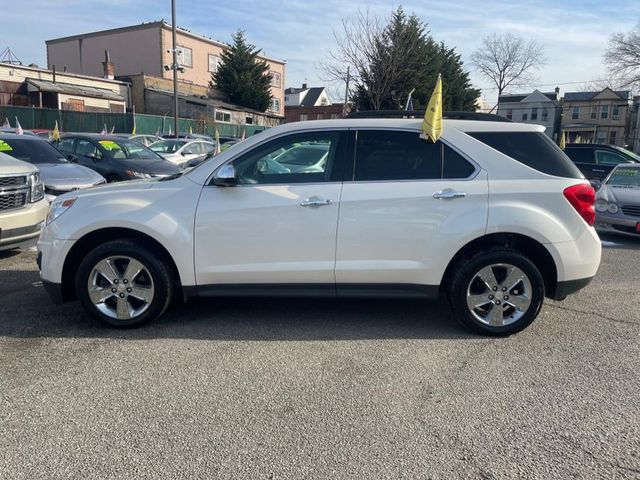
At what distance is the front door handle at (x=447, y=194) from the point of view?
435 cm

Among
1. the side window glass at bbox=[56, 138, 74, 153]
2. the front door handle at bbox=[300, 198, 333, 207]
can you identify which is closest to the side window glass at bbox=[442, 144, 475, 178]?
the front door handle at bbox=[300, 198, 333, 207]

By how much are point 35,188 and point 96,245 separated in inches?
117

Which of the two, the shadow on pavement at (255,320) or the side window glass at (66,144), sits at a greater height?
the side window glass at (66,144)

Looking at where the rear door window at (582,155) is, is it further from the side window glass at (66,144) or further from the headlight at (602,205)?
the side window glass at (66,144)

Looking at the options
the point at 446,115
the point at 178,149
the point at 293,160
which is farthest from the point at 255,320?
the point at 178,149

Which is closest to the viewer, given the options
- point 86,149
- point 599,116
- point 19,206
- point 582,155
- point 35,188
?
point 19,206

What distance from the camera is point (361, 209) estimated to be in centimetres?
436

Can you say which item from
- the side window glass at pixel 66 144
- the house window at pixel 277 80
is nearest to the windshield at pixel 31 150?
the side window glass at pixel 66 144

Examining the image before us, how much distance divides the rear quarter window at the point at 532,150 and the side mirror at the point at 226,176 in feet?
6.67

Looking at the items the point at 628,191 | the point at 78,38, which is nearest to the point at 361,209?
the point at 628,191

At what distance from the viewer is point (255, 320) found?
4.89 meters

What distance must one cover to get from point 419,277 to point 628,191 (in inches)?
267

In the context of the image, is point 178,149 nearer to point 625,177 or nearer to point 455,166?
point 625,177

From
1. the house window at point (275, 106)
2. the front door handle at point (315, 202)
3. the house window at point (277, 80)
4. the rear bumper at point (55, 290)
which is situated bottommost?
the rear bumper at point (55, 290)
